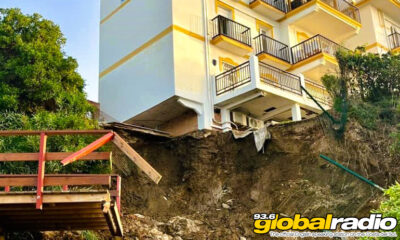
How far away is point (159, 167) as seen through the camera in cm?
1719

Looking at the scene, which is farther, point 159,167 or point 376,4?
point 376,4

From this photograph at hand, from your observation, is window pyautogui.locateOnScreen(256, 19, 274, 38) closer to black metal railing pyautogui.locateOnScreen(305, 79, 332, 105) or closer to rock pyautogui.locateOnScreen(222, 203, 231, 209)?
black metal railing pyautogui.locateOnScreen(305, 79, 332, 105)

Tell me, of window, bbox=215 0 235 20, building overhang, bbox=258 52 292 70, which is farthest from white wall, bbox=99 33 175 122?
building overhang, bbox=258 52 292 70

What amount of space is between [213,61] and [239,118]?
8.07 feet

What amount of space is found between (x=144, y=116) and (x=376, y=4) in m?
14.4

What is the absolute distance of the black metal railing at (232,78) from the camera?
18581 mm

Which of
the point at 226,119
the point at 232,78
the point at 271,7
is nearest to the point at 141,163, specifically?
the point at 226,119

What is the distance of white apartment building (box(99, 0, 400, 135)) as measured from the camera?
60.6 ft

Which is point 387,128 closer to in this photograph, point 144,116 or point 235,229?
point 235,229

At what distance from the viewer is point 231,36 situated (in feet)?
66.0

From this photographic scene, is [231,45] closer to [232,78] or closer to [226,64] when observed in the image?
[226,64]

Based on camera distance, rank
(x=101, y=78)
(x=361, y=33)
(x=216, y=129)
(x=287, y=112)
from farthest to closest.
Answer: (x=361, y=33) < (x=101, y=78) < (x=287, y=112) < (x=216, y=129)

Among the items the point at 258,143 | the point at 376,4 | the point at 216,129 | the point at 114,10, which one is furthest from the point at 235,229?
the point at 376,4

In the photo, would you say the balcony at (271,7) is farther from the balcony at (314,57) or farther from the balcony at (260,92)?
the balcony at (260,92)
